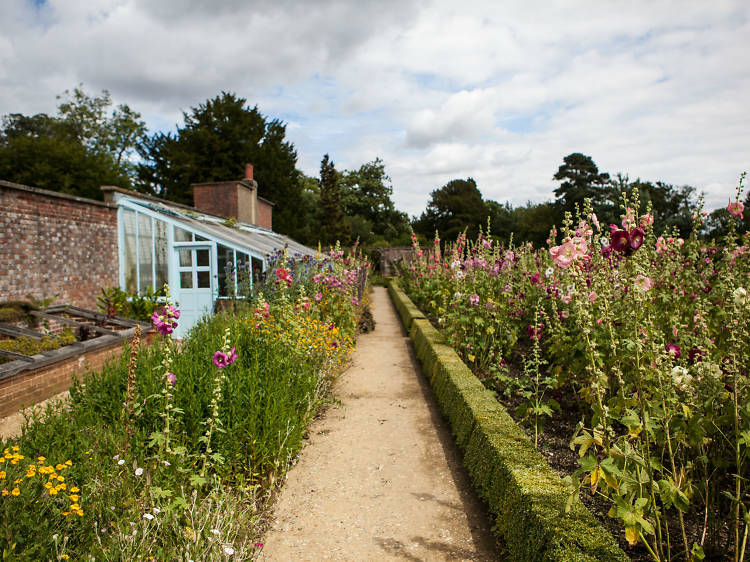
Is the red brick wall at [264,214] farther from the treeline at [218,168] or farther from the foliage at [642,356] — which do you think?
the foliage at [642,356]

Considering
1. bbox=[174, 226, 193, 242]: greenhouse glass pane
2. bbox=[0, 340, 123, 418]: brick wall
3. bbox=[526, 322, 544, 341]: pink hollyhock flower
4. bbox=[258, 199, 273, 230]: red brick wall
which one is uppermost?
bbox=[258, 199, 273, 230]: red brick wall

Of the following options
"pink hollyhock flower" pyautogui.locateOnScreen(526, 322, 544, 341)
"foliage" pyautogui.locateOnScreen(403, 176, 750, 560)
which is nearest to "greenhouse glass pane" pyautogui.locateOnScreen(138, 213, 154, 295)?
"foliage" pyautogui.locateOnScreen(403, 176, 750, 560)

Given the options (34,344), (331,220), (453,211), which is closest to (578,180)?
(453,211)

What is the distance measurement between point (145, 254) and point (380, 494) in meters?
8.12

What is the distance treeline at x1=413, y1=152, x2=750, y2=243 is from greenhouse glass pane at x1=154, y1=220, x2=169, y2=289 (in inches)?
563

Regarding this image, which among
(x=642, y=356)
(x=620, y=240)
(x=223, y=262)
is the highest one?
(x=223, y=262)

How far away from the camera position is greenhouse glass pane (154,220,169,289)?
945cm

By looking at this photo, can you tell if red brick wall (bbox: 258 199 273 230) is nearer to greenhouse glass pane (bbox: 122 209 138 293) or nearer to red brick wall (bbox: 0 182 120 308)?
greenhouse glass pane (bbox: 122 209 138 293)

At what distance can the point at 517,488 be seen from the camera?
→ 244 cm

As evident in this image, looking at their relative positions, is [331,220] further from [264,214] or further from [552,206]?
[552,206]

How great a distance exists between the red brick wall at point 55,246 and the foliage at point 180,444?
14.6ft

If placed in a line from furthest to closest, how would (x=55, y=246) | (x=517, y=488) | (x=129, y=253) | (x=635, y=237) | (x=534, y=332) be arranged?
(x=129, y=253), (x=55, y=246), (x=534, y=332), (x=517, y=488), (x=635, y=237)

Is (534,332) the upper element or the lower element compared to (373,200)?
lower

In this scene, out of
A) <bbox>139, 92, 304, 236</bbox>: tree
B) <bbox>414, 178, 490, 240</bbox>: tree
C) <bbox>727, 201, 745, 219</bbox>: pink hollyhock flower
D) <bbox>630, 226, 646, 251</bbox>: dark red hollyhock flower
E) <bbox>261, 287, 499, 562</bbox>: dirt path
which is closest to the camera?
<bbox>630, 226, 646, 251</bbox>: dark red hollyhock flower
